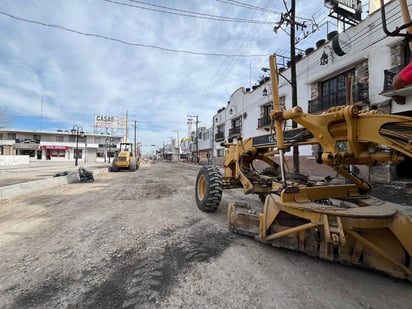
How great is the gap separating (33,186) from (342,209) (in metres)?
10.5

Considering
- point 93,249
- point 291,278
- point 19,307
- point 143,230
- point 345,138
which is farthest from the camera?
point 143,230

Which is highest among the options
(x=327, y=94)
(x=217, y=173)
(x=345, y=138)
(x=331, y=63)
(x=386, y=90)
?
(x=331, y=63)

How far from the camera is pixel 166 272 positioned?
2.73 metres

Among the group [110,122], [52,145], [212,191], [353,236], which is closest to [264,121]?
[212,191]

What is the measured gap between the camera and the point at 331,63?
13383 mm

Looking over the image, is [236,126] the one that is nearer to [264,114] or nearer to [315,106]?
[264,114]

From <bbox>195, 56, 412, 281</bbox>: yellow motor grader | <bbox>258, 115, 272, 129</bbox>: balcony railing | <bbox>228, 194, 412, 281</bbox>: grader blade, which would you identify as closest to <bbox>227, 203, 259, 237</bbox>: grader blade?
<bbox>195, 56, 412, 281</bbox>: yellow motor grader

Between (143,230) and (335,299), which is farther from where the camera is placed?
(143,230)

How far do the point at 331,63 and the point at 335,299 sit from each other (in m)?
14.8

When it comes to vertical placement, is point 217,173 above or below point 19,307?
above

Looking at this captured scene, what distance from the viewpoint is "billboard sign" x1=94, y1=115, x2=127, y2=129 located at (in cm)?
5000

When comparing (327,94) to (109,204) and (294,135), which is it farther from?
(109,204)

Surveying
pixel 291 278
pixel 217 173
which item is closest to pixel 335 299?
pixel 291 278

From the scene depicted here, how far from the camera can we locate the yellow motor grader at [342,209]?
8.11 ft
